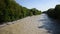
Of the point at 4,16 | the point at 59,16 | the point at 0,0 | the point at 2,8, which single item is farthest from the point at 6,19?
Result: the point at 59,16

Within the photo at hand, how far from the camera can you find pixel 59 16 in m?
42.2

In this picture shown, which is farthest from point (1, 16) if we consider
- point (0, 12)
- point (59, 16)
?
point (59, 16)

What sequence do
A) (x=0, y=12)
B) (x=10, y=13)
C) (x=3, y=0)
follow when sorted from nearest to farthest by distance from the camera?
(x=0, y=12) → (x=3, y=0) → (x=10, y=13)

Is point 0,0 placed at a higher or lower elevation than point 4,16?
higher

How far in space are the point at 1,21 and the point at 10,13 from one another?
6.06 metres

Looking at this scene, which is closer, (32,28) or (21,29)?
(21,29)

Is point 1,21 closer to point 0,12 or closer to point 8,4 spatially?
point 0,12

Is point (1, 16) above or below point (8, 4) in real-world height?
below

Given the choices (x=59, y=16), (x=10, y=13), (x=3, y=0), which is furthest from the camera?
(x=59, y=16)

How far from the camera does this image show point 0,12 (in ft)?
89.8

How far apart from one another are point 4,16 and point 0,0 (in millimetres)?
3788

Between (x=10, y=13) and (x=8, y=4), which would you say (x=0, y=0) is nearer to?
(x=8, y=4)

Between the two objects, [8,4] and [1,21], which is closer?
[1,21]

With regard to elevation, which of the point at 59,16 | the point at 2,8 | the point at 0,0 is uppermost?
the point at 0,0
